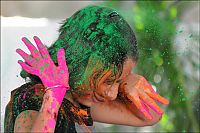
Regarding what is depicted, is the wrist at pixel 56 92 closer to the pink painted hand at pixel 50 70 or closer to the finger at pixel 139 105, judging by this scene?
the pink painted hand at pixel 50 70

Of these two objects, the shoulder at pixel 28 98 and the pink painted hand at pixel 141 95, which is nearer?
the shoulder at pixel 28 98

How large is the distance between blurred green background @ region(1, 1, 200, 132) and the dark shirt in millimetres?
936

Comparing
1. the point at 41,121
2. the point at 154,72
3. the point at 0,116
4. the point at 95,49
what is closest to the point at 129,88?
the point at 95,49

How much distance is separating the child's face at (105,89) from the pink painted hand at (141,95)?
0.08 m

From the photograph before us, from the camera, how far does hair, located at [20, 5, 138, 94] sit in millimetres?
1039

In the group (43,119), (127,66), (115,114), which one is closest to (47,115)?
(43,119)

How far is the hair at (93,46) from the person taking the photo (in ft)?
3.41

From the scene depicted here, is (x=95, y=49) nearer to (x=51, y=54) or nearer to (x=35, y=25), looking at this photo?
(x=51, y=54)

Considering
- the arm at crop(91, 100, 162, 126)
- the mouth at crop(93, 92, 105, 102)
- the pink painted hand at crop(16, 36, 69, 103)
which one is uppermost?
the pink painted hand at crop(16, 36, 69, 103)

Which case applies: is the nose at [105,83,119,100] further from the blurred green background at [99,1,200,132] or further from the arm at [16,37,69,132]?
the blurred green background at [99,1,200,132]

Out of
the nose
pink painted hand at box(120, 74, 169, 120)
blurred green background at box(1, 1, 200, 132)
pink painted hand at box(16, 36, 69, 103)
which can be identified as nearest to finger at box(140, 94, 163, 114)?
pink painted hand at box(120, 74, 169, 120)

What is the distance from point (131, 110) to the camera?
128 cm

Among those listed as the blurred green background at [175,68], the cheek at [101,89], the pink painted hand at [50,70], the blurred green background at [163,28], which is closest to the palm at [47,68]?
the pink painted hand at [50,70]

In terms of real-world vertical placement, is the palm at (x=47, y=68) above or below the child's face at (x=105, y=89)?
above
